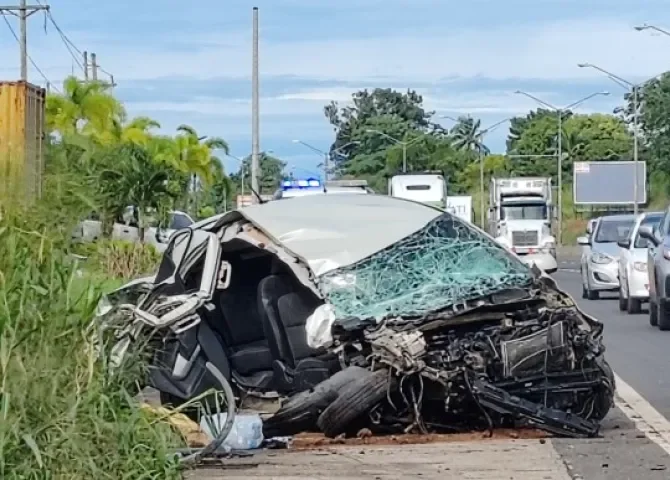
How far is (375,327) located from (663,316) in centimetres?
1120

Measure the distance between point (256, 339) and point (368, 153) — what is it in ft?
314

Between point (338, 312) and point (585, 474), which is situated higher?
point (338, 312)

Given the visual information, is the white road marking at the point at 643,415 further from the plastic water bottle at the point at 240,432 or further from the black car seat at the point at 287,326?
the plastic water bottle at the point at 240,432

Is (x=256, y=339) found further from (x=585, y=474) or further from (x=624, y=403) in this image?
(x=585, y=474)

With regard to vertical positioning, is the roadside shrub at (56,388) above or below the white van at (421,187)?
below

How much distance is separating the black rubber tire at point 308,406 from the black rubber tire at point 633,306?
14557 millimetres

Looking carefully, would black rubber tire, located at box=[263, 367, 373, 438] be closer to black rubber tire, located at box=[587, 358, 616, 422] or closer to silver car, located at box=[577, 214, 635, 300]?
black rubber tire, located at box=[587, 358, 616, 422]

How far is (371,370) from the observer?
10.2 meters

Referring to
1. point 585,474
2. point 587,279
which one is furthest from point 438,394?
point 587,279

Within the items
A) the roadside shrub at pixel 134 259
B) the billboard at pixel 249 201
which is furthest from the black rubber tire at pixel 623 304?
the roadside shrub at pixel 134 259

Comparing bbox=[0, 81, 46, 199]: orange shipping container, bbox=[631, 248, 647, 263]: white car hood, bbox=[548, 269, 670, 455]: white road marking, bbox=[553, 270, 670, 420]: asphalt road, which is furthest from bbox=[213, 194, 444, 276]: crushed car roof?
bbox=[631, 248, 647, 263]: white car hood

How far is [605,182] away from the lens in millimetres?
71000

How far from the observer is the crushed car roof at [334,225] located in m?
11.0

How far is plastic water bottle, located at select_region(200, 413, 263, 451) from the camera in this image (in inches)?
380
